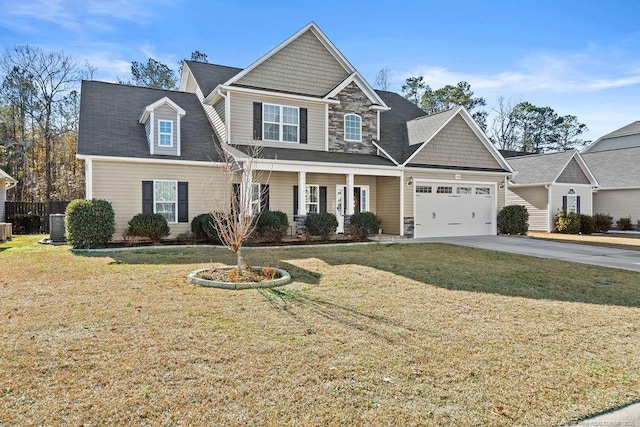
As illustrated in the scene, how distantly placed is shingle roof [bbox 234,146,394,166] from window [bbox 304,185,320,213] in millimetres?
1545

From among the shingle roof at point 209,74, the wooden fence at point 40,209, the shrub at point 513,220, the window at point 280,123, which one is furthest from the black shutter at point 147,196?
the shrub at point 513,220

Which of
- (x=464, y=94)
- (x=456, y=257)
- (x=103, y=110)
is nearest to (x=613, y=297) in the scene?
(x=456, y=257)

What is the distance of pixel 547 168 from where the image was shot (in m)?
24.0

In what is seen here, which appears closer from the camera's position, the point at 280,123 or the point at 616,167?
the point at 280,123

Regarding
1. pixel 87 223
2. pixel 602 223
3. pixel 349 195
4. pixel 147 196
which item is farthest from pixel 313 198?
pixel 602 223

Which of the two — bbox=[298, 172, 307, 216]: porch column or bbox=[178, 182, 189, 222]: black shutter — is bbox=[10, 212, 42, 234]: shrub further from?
bbox=[298, 172, 307, 216]: porch column

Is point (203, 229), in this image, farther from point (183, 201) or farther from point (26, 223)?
point (26, 223)

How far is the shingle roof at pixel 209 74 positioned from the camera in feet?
62.7

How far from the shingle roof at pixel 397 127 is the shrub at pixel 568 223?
9.69 meters

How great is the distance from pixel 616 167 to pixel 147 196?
29.3 m

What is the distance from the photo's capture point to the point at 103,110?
55.0 feet

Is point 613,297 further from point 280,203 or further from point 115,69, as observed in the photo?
point 115,69

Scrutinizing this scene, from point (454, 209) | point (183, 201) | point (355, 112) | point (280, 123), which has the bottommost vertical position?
point (454, 209)

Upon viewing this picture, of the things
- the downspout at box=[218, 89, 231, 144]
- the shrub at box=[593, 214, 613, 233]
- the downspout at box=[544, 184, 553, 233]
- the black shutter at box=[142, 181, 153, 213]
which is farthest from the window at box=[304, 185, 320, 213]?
the shrub at box=[593, 214, 613, 233]
